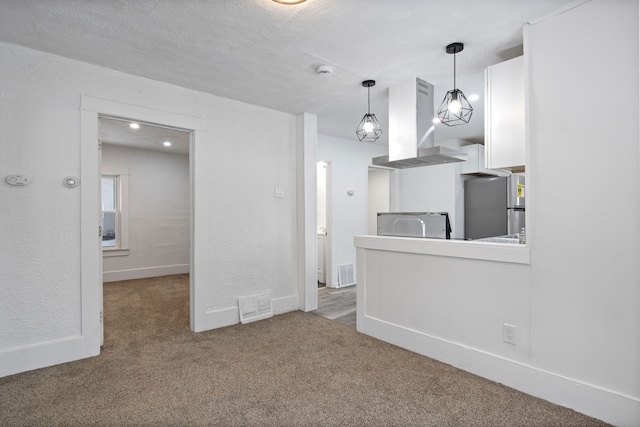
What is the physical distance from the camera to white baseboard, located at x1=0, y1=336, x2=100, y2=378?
242 centimetres

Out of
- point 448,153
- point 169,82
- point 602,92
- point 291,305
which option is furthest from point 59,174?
point 602,92

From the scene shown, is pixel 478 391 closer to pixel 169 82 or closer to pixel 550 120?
pixel 550 120

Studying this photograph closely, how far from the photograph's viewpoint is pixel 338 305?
14.1 feet

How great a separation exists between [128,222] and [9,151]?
12.8ft

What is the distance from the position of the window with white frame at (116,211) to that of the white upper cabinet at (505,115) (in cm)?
585

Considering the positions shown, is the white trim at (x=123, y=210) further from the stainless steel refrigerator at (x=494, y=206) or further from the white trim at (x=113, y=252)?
the stainless steel refrigerator at (x=494, y=206)

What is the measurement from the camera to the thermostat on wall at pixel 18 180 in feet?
7.97

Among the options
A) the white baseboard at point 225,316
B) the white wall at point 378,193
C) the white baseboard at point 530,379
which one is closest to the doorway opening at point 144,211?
the white baseboard at point 225,316

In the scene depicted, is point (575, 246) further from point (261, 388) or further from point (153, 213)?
point (153, 213)

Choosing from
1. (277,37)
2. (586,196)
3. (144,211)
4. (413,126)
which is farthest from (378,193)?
(586,196)

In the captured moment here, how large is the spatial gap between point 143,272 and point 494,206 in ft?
19.8

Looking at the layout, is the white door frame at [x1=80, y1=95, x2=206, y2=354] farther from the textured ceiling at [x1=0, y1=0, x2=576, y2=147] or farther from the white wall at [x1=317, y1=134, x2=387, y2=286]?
the white wall at [x1=317, y1=134, x2=387, y2=286]

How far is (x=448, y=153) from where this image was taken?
2.96 metres

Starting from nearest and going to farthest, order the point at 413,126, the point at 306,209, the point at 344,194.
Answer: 1. the point at 413,126
2. the point at 306,209
3. the point at 344,194
